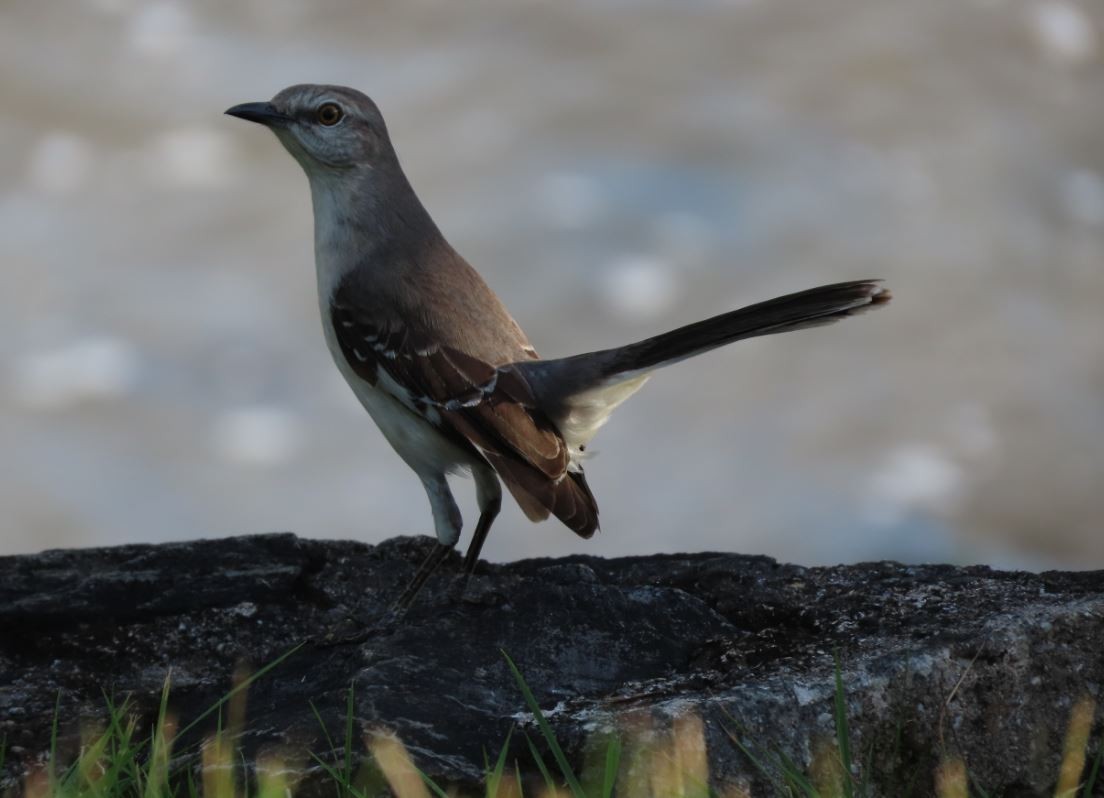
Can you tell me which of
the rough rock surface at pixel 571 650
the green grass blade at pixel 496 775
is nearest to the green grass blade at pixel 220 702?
the rough rock surface at pixel 571 650

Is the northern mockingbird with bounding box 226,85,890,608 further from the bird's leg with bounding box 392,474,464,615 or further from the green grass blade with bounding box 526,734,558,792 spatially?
the green grass blade with bounding box 526,734,558,792

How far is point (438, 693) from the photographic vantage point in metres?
3.86

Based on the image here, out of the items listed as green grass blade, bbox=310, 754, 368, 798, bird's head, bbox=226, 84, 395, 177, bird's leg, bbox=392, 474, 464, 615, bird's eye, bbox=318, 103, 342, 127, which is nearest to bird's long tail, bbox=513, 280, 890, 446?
bird's leg, bbox=392, 474, 464, 615

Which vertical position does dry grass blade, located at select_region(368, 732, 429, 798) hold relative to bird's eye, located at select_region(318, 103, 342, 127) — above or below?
below

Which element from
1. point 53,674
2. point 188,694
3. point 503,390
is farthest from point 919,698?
point 53,674

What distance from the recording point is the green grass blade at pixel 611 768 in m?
3.22

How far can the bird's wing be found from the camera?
4.67 metres

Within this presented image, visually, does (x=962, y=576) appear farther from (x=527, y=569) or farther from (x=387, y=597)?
(x=387, y=597)

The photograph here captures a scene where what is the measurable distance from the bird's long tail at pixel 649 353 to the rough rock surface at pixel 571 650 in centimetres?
63

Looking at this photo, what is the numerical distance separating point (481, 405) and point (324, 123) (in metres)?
1.51

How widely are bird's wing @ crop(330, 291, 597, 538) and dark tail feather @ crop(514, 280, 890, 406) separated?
185mm

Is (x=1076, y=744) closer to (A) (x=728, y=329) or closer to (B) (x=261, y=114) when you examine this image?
(A) (x=728, y=329)

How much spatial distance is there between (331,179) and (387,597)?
68.2 inches

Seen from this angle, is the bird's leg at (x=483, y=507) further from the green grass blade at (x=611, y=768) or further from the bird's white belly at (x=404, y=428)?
the green grass blade at (x=611, y=768)
